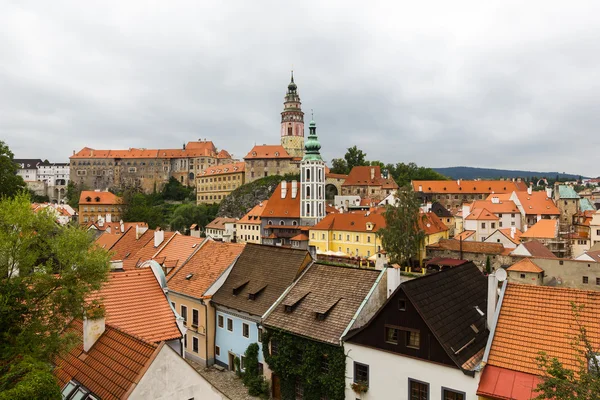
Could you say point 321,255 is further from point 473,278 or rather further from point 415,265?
point 473,278

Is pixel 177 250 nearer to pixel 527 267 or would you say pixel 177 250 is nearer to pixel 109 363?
pixel 109 363

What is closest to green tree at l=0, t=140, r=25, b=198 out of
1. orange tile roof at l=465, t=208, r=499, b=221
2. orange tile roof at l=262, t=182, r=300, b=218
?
orange tile roof at l=262, t=182, r=300, b=218

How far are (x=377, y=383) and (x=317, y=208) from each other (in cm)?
5412

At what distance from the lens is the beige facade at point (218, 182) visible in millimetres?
113125

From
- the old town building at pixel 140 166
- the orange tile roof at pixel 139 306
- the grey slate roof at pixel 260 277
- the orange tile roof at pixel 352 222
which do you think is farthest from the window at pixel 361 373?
the old town building at pixel 140 166

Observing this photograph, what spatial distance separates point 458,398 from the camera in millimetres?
12914

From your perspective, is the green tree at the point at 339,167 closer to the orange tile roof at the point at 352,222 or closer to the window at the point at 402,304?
the orange tile roof at the point at 352,222

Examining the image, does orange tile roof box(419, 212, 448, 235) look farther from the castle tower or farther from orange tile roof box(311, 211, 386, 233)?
the castle tower

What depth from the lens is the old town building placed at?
133 metres

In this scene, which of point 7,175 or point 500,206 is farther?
point 500,206

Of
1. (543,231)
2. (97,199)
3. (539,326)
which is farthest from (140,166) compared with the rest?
(539,326)

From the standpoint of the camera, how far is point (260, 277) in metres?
21.0

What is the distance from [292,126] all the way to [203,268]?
105m

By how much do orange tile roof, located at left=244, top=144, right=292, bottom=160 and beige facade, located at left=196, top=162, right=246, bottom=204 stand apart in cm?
472
